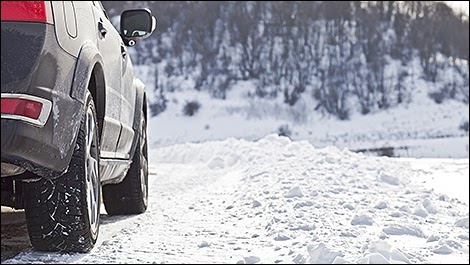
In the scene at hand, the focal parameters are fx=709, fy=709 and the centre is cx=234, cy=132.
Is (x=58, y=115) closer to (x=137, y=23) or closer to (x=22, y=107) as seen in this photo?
(x=22, y=107)

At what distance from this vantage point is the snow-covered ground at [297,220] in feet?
11.2

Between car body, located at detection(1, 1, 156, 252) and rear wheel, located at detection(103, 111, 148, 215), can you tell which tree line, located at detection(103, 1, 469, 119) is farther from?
car body, located at detection(1, 1, 156, 252)

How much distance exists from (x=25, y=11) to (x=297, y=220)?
2.23m

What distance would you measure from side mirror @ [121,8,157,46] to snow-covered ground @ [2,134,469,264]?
4.47ft

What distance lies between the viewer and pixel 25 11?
2998mm

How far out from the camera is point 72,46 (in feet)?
10.8

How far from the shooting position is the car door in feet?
13.6

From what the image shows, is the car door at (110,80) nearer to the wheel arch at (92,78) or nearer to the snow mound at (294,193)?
the wheel arch at (92,78)

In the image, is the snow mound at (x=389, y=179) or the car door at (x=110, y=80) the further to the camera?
the snow mound at (x=389, y=179)

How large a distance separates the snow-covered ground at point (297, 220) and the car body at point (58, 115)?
0.21m

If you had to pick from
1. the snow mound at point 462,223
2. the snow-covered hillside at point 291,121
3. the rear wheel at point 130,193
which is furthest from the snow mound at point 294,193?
the snow-covered hillside at point 291,121

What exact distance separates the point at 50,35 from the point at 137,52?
183 feet

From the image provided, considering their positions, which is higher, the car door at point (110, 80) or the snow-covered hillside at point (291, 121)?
the car door at point (110, 80)

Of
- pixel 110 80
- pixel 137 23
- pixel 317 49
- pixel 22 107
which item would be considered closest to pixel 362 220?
pixel 110 80
